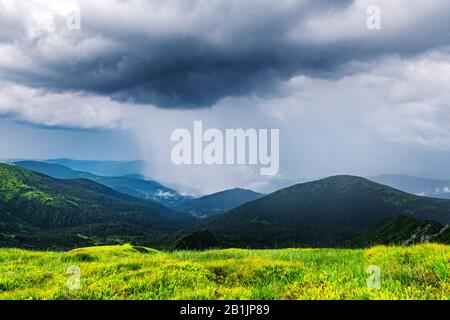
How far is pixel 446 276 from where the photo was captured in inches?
408

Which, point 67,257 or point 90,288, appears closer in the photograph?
point 90,288

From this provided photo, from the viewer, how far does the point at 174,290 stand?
35.8ft

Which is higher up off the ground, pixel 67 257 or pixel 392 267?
pixel 392 267
